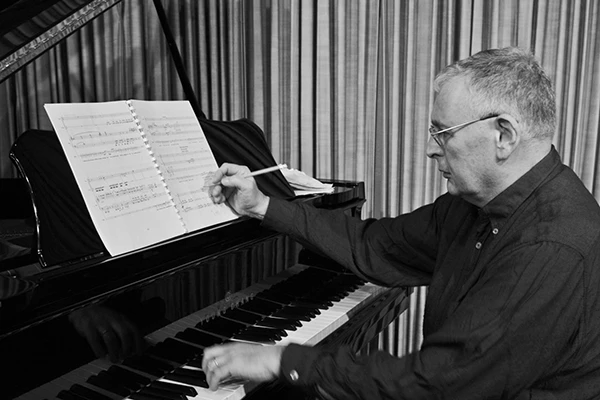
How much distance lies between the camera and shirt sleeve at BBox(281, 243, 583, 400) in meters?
0.98

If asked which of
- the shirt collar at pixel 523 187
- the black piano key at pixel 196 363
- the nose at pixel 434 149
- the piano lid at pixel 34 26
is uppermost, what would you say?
the piano lid at pixel 34 26

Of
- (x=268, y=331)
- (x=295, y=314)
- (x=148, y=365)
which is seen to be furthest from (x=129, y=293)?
(x=295, y=314)

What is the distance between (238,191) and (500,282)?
2.56 ft

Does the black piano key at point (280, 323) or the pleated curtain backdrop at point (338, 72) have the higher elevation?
the pleated curtain backdrop at point (338, 72)

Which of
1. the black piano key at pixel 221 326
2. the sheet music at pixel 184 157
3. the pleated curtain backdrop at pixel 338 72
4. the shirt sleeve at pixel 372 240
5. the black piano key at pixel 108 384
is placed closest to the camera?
the black piano key at pixel 108 384

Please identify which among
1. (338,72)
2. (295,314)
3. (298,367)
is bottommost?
(295,314)

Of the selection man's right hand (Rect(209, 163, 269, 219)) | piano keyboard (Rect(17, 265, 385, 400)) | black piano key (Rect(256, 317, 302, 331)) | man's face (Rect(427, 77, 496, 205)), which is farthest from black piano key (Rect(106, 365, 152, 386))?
man's face (Rect(427, 77, 496, 205))

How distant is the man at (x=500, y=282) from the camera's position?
98 cm

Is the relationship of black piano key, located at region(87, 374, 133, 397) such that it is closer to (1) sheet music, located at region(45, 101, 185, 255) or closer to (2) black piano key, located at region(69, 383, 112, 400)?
(2) black piano key, located at region(69, 383, 112, 400)

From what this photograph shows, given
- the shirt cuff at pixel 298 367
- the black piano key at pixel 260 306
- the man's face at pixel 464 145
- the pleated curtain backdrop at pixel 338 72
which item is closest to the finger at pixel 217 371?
the shirt cuff at pixel 298 367

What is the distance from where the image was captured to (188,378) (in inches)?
47.4

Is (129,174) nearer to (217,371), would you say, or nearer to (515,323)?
(217,371)

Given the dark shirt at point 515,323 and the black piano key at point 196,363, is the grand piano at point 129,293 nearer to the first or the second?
the black piano key at point 196,363

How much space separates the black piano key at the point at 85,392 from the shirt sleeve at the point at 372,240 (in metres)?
0.62
